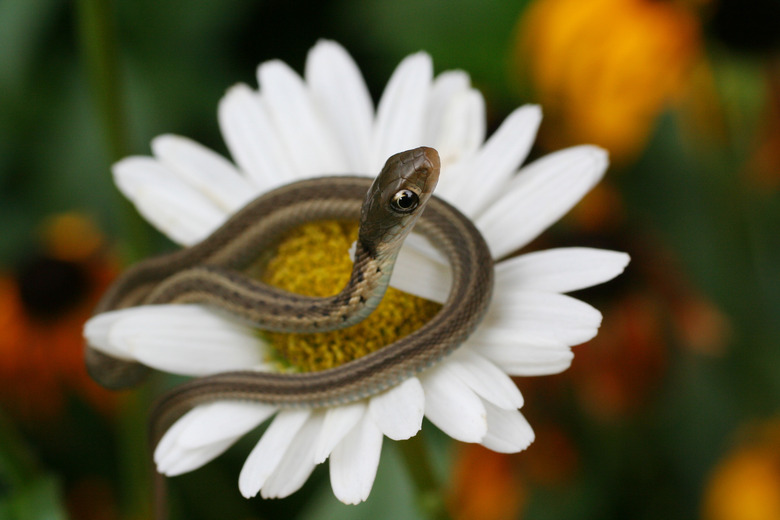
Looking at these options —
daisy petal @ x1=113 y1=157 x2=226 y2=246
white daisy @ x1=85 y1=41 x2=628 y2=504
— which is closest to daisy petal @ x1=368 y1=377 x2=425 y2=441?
white daisy @ x1=85 y1=41 x2=628 y2=504

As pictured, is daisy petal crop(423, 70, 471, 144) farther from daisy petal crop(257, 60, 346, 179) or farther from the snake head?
the snake head

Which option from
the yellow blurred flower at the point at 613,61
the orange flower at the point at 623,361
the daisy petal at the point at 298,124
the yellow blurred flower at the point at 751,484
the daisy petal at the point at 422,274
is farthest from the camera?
the yellow blurred flower at the point at 613,61

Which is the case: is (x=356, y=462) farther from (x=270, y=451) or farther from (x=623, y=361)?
(x=623, y=361)

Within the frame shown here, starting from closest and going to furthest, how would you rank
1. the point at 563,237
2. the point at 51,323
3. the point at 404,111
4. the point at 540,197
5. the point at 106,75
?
1. the point at 540,197
2. the point at 404,111
3. the point at 106,75
4. the point at 563,237
5. the point at 51,323

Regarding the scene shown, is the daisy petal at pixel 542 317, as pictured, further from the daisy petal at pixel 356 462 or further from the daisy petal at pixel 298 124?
the daisy petal at pixel 298 124

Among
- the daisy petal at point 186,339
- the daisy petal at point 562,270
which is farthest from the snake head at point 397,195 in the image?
the daisy petal at point 186,339

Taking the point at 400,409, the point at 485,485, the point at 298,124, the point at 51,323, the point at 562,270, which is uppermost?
the point at 298,124

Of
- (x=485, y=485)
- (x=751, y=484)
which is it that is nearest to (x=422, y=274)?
(x=485, y=485)
